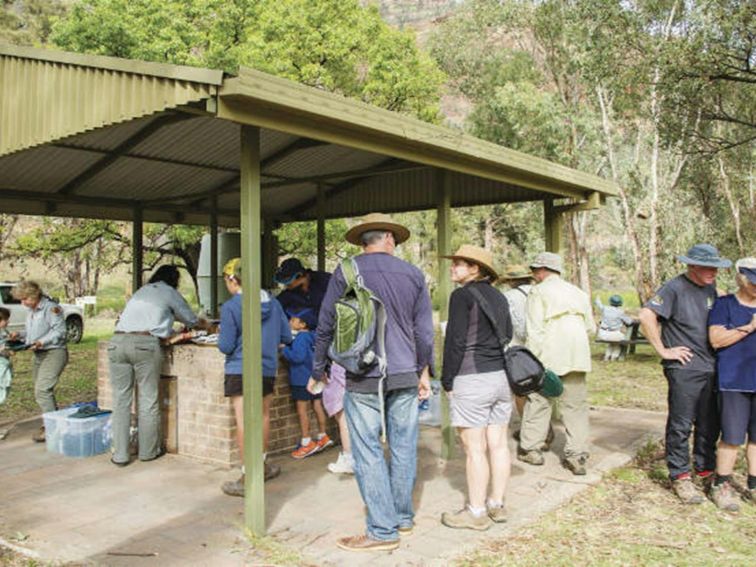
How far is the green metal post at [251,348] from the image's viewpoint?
4285 millimetres

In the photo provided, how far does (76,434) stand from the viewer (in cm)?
625

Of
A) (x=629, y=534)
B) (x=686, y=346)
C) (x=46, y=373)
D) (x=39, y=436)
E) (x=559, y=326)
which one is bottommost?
(x=629, y=534)

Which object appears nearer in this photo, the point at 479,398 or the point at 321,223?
the point at 479,398

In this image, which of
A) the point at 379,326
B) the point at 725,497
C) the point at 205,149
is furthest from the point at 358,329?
the point at 205,149

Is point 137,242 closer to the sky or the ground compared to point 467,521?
closer to the sky

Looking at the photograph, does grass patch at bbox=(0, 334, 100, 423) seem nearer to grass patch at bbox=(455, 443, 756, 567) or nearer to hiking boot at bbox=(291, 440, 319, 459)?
hiking boot at bbox=(291, 440, 319, 459)

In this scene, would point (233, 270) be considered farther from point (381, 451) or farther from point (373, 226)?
point (381, 451)

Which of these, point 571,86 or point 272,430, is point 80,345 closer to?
point 272,430

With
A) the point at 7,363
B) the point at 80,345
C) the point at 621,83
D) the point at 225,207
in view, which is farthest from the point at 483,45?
the point at 7,363

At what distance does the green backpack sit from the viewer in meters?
3.88

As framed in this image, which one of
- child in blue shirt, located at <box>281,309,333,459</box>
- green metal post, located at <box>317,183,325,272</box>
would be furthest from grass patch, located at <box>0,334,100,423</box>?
child in blue shirt, located at <box>281,309,333,459</box>

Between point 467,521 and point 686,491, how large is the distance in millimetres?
1773

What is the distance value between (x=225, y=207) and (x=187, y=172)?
2.58 m

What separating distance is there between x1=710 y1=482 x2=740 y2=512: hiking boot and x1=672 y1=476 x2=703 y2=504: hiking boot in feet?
0.34
